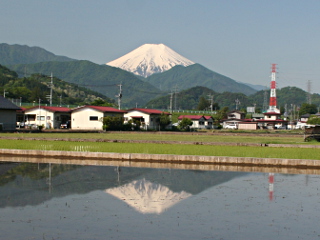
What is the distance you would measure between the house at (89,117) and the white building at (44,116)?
175 cm

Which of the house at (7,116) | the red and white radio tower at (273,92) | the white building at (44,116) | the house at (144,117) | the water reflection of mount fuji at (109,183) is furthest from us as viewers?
the red and white radio tower at (273,92)

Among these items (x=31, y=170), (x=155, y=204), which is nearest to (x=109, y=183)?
(x=155, y=204)

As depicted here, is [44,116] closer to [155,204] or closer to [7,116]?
[7,116]

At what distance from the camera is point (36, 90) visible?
9706cm

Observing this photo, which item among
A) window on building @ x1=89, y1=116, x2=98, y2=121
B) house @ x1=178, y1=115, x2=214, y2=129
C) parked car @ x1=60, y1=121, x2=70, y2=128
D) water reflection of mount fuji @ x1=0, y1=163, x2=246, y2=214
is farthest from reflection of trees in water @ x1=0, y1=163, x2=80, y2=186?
house @ x1=178, y1=115, x2=214, y2=129

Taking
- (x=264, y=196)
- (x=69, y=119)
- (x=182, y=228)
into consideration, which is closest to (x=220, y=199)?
(x=264, y=196)

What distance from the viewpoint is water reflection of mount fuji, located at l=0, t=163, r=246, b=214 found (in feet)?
38.8

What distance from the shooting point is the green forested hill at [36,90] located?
94.1m

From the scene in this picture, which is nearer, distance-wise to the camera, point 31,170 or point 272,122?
point 31,170

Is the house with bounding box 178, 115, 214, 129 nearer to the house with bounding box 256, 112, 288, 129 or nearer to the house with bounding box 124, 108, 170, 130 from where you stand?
the house with bounding box 124, 108, 170, 130

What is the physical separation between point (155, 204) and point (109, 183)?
3218 millimetres

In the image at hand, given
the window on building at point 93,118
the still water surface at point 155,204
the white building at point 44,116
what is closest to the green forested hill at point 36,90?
the white building at point 44,116

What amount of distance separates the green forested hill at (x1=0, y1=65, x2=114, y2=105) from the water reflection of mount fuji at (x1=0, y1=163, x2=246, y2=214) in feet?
226

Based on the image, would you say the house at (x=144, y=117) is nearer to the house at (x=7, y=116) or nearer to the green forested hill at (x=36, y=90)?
the house at (x=7, y=116)
